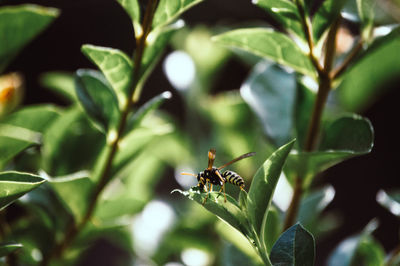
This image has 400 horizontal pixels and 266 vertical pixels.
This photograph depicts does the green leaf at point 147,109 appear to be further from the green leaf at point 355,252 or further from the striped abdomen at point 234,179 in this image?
the green leaf at point 355,252

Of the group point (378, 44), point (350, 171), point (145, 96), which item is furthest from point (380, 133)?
point (378, 44)

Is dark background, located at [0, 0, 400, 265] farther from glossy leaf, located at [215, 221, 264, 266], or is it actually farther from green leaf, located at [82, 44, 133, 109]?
green leaf, located at [82, 44, 133, 109]

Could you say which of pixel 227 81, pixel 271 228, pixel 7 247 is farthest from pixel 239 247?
pixel 227 81

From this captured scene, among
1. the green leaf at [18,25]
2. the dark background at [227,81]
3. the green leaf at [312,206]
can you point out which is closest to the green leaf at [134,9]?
the green leaf at [18,25]

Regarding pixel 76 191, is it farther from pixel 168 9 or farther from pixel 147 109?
pixel 168 9

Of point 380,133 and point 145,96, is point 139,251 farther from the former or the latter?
point 380,133
